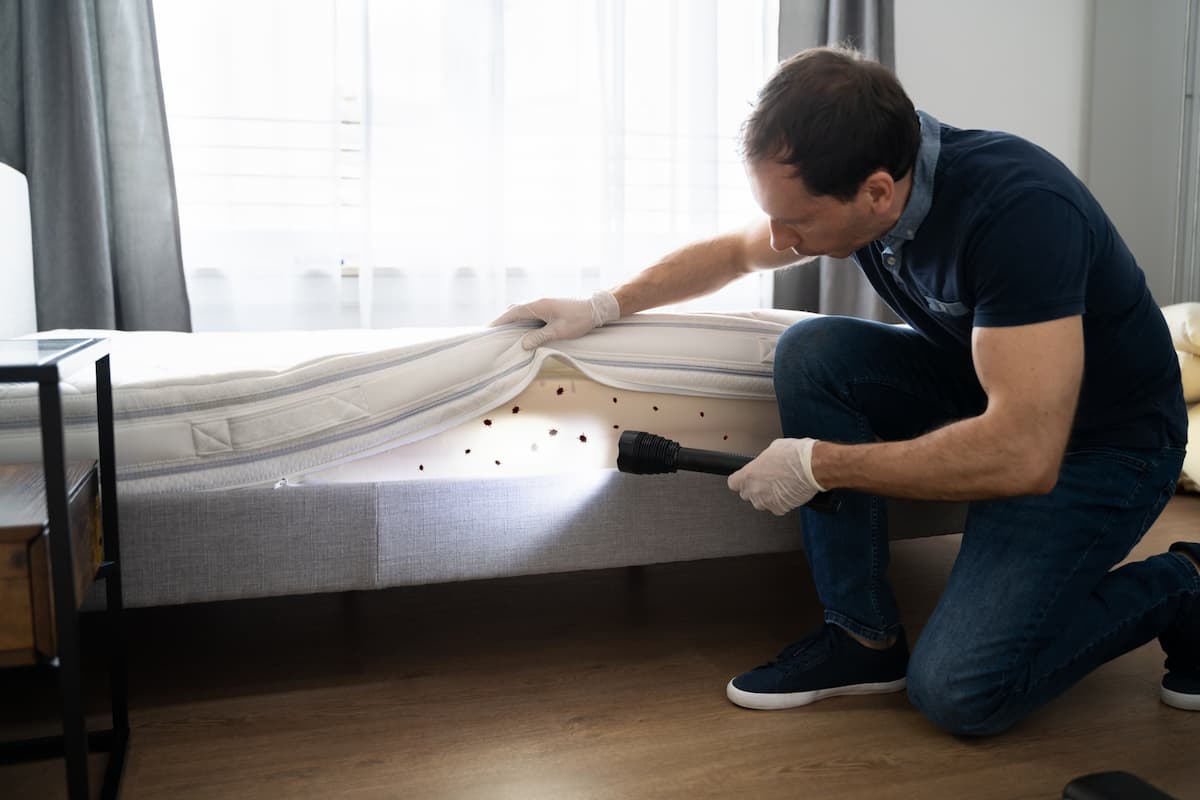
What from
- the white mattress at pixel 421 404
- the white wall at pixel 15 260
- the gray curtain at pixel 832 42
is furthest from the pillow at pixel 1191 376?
the white wall at pixel 15 260

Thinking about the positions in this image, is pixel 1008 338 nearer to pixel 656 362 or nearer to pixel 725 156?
pixel 656 362

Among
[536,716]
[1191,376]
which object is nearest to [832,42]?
[1191,376]

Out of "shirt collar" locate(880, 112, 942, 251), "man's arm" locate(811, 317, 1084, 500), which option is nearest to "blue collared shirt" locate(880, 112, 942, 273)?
"shirt collar" locate(880, 112, 942, 251)

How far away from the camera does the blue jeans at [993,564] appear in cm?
109

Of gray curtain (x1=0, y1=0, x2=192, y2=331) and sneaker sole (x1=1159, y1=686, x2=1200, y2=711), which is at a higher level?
gray curtain (x1=0, y1=0, x2=192, y2=331)

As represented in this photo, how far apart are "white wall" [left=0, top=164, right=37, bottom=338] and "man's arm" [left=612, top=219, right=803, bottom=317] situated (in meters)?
1.25

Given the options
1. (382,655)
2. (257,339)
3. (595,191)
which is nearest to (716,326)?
(382,655)

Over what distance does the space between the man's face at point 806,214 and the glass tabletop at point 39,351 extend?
0.71 meters

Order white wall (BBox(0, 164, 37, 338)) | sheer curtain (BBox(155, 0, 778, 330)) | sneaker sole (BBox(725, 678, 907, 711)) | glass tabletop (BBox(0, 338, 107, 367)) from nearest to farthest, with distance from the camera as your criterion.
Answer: glass tabletop (BBox(0, 338, 107, 367)) < sneaker sole (BBox(725, 678, 907, 711)) < white wall (BBox(0, 164, 37, 338)) < sheer curtain (BBox(155, 0, 778, 330))

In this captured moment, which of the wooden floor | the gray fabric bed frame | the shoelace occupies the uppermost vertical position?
the gray fabric bed frame

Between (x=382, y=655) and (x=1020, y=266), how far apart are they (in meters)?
0.95

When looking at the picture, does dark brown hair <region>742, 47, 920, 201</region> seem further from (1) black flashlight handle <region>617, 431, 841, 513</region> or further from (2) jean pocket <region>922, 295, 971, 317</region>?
(1) black flashlight handle <region>617, 431, 841, 513</region>

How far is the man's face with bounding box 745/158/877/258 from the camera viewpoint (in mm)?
1061

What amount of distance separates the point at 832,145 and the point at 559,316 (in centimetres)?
43
